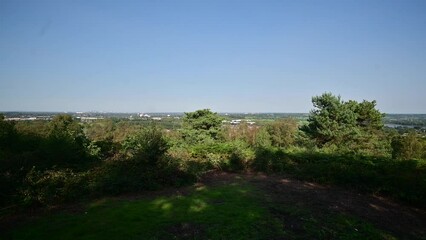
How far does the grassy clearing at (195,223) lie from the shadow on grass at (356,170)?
4.06 meters

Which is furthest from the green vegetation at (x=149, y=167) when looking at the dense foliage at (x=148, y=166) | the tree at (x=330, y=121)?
the tree at (x=330, y=121)

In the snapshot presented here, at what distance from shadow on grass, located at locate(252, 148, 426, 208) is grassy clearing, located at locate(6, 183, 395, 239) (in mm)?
4065

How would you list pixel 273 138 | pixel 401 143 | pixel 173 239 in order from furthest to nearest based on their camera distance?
pixel 273 138 → pixel 401 143 → pixel 173 239

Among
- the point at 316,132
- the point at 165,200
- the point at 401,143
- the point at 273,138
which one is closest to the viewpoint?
the point at 165,200

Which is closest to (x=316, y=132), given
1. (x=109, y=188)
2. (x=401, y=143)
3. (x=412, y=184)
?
(x=401, y=143)

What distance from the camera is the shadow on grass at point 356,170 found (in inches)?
442

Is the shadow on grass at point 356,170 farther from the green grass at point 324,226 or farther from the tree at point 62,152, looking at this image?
the tree at point 62,152

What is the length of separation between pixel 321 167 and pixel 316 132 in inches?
675

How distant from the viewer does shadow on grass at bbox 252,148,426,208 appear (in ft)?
36.8

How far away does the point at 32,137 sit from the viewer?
66.4ft

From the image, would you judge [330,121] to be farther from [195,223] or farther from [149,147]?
[195,223]

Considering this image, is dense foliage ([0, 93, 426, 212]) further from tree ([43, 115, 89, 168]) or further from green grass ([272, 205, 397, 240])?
green grass ([272, 205, 397, 240])

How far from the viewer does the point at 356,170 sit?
13.3 m

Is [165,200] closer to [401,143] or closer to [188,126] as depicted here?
[188,126]
